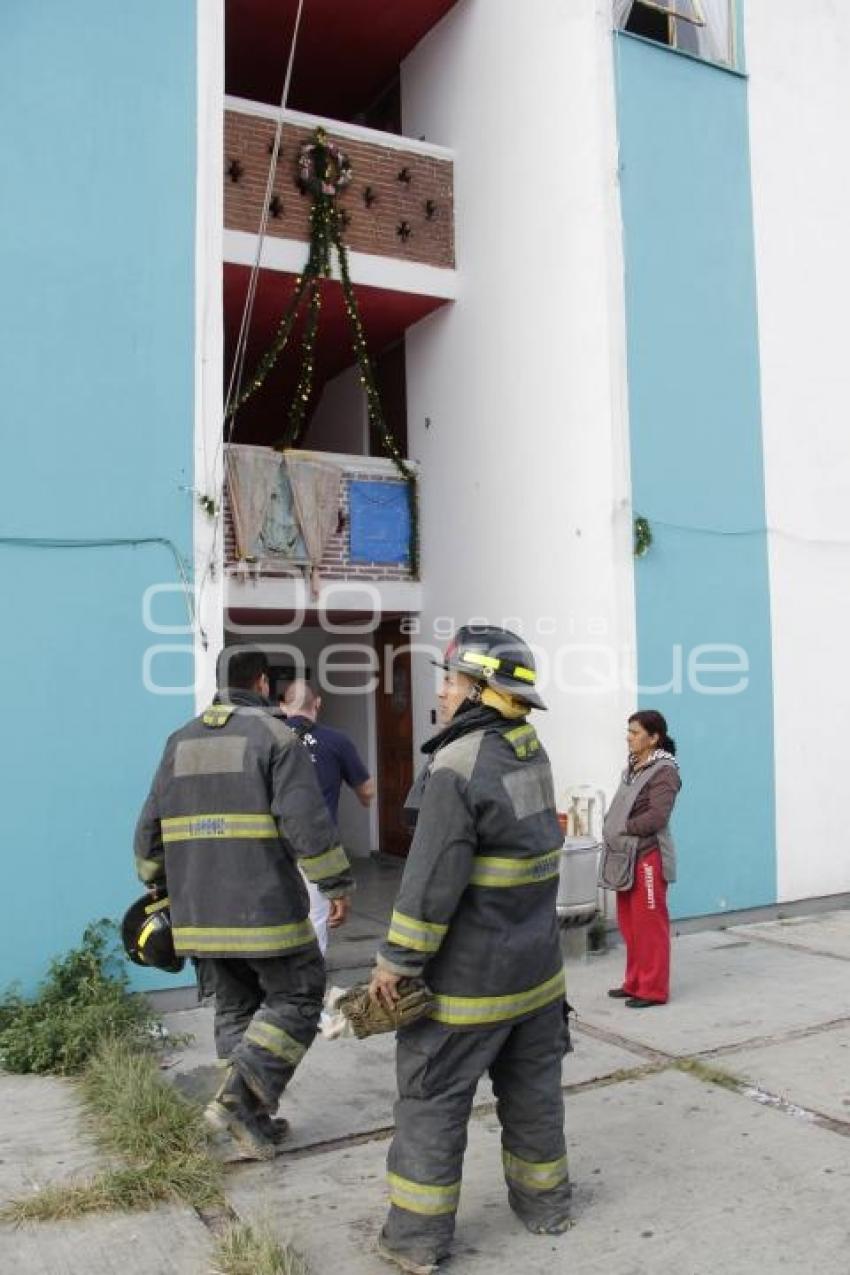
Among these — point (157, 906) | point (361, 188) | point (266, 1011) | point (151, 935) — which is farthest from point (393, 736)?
point (266, 1011)

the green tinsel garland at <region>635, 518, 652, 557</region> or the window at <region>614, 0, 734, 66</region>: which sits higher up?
the window at <region>614, 0, 734, 66</region>

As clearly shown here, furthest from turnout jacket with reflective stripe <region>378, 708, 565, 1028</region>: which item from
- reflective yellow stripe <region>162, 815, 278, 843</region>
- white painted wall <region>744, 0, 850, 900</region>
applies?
white painted wall <region>744, 0, 850, 900</region>

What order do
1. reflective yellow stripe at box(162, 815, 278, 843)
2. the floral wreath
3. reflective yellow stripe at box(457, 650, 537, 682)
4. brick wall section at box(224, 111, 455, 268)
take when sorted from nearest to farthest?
1. reflective yellow stripe at box(457, 650, 537, 682)
2. reflective yellow stripe at box(162, 815, 278, 843)
3. brick wall section at box(224, 111, 455, 268)
4. the floral wreath

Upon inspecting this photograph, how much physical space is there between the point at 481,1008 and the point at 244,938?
42.4 inches

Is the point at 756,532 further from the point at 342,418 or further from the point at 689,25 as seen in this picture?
the point at 342,418

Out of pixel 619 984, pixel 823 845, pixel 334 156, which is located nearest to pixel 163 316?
pixel 334 156

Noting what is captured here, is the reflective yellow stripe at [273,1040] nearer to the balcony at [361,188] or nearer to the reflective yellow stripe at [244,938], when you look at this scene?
the reflective yellow stripe at [244,938]

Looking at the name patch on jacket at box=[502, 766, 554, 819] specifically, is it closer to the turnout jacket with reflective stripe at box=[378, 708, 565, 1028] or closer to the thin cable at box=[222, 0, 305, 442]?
the turnout jacket with reflective stripe at box=[378, 708, 565, 1028]

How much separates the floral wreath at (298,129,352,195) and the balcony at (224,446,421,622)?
2.07 meters

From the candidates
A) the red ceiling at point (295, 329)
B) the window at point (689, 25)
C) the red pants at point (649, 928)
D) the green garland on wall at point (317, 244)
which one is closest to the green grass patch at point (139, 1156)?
the red pants at point (649, 928)

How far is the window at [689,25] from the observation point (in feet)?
27.3

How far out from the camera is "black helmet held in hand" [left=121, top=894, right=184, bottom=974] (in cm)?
423

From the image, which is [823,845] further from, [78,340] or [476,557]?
[78,340]

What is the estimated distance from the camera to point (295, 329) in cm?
980
